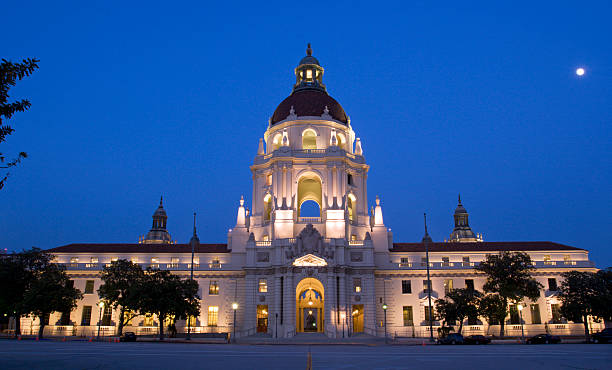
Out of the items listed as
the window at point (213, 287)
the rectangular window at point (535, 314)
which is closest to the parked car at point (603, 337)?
the rectangular window at point (535, 314)

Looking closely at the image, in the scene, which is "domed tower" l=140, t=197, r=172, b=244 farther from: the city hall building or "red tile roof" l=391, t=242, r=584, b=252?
"red tile roof" l=391, t=242, r=584, b=252

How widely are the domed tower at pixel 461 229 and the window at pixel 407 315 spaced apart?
60.7 m

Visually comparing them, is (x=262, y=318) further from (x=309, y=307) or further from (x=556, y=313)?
(x=556, y=313)

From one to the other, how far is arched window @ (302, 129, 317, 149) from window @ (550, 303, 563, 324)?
45.0 metres

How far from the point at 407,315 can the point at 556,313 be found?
2161 cm

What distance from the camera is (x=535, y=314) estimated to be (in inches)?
2803

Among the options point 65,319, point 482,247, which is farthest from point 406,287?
point 65,319

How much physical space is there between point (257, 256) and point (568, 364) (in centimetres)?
5168

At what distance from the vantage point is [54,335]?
219 ft

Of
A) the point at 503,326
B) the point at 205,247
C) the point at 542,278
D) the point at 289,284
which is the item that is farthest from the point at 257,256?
the point at 542,278

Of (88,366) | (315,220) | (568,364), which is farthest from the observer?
(315,220)

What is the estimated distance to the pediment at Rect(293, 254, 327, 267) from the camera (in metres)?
66.8

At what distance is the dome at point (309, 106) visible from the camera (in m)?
82.1

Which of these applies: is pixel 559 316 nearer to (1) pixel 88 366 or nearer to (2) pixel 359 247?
(2) pixel 359 247
